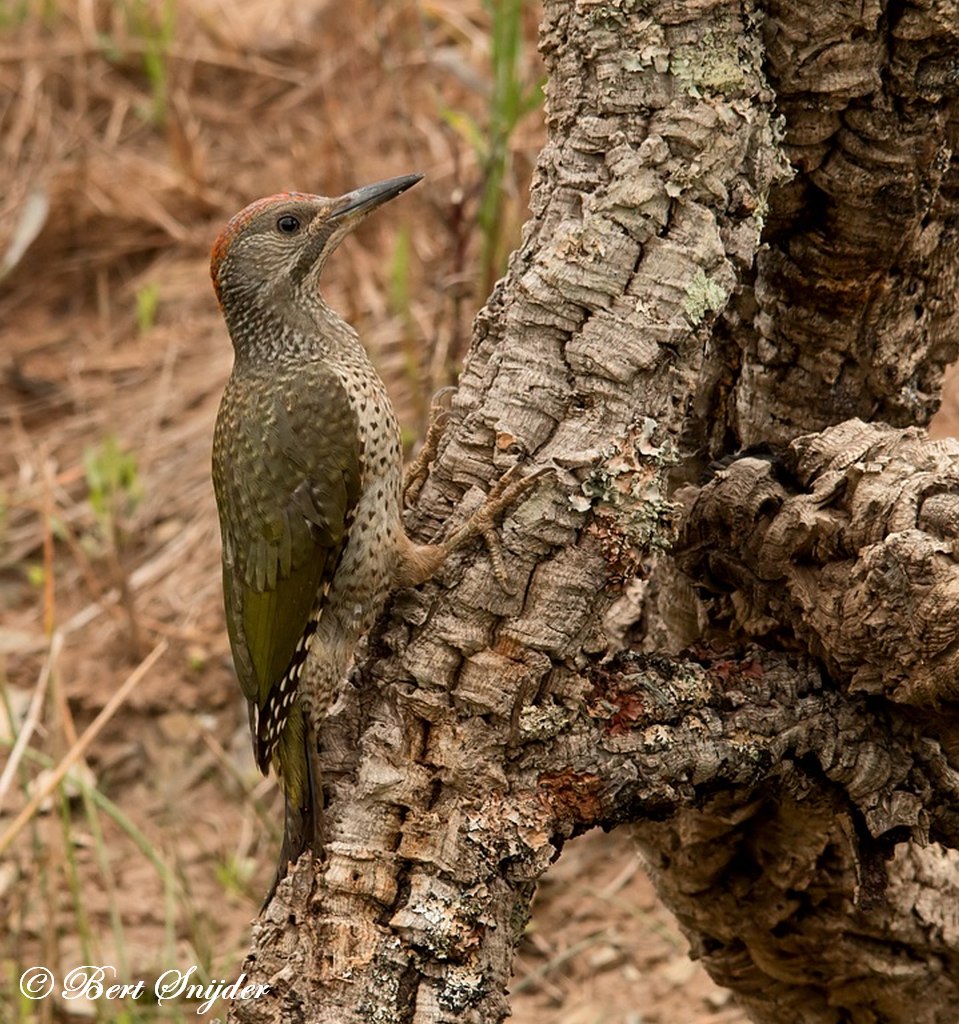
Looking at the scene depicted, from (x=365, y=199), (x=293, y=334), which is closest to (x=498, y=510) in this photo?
(x=293, y=334)

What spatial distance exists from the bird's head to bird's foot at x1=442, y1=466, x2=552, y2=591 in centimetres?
110

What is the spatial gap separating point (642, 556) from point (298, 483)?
94 centimetres

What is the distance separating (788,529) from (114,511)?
11.2 ft

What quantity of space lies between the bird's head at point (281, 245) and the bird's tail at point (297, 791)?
1121 mm

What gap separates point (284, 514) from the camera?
338cm

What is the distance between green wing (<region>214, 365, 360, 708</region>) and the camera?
333cm

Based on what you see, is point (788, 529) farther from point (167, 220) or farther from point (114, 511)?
point (167, 220)

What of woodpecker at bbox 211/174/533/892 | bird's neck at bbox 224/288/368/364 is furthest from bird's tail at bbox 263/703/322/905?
bird's neck at bbox 224/288/368/364

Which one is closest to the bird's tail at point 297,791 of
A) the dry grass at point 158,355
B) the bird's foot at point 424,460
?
the bird's foot at point 424,460

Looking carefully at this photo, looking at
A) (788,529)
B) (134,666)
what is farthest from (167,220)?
(788,529)

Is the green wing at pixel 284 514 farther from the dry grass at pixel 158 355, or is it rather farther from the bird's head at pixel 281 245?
the dry grass at pixel 158 355

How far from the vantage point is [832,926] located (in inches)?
133

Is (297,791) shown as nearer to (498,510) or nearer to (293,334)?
(498,510)

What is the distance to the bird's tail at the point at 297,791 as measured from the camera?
2793 millimetres
